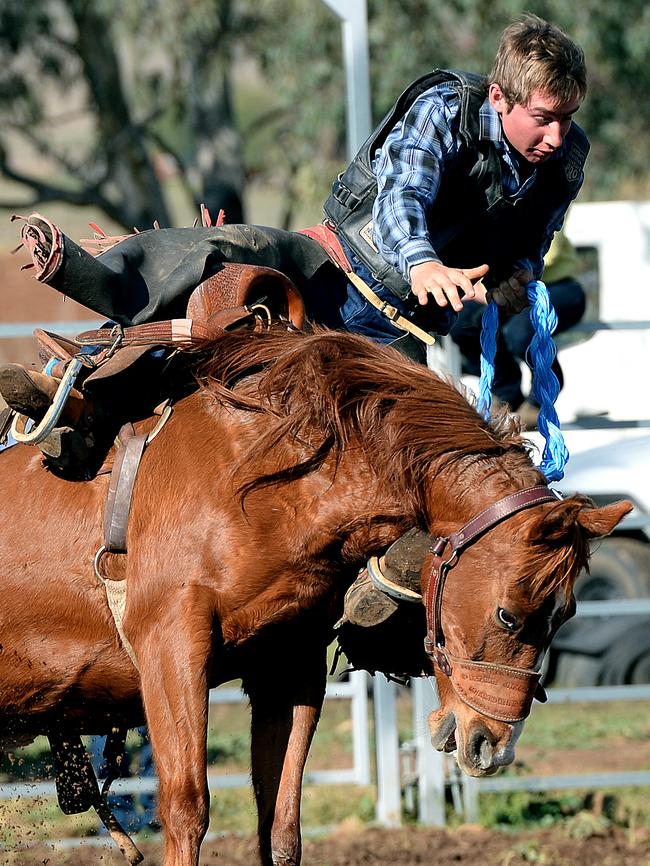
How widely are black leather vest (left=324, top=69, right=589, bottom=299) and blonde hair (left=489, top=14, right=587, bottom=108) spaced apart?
0.48 feet

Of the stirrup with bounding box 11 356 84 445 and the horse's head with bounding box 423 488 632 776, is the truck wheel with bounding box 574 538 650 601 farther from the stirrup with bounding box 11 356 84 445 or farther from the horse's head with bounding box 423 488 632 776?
the stirrup with bounding box 11 356 84 445

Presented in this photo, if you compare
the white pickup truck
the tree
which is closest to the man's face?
the white pickup truck

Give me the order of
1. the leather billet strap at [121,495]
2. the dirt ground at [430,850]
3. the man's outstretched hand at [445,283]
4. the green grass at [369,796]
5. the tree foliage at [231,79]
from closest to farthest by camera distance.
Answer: the man's outstretched hand at [445,283] → the leather billet strap at [121,495] → the dirt ground at [430,850] → the green grass at [369,796] → the tree foliage at [231,79]

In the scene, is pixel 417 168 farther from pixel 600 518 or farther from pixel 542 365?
pixel 600 518

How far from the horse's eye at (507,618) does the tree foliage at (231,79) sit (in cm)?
1085

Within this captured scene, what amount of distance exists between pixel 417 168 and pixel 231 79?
42.8ft

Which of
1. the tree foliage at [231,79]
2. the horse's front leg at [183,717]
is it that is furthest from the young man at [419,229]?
the tree foliage at [231,79]

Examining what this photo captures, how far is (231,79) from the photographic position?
15789 mm

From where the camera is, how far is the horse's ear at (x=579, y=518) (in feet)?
9.43

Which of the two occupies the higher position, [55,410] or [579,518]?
[55,410]

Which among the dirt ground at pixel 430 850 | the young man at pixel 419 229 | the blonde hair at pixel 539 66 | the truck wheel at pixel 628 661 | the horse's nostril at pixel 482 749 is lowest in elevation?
the truck wheel at pixel 628 661

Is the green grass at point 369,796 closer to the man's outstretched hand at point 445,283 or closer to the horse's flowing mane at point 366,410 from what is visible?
the horse's flowing mane at point 366,410

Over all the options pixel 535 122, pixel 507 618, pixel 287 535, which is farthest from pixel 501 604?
pixel 535 122

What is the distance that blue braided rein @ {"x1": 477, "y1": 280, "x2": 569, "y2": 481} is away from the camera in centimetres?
355
